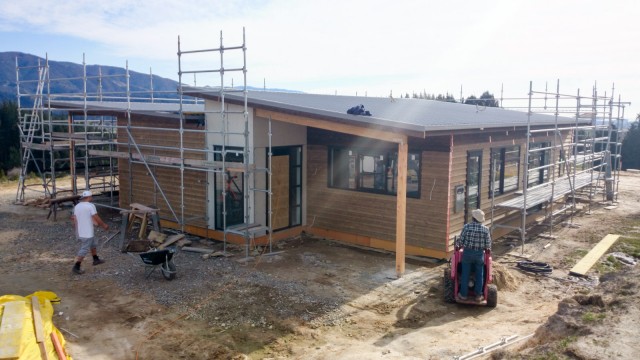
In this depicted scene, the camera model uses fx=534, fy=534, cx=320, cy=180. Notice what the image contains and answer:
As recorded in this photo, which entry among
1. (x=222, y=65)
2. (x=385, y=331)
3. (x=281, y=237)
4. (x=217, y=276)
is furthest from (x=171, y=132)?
(x=385, y=331)

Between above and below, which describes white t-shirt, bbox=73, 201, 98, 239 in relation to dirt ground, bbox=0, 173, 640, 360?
above

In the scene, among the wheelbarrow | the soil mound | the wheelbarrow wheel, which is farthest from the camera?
the wheelbarrow wheel

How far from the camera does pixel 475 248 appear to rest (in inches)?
340

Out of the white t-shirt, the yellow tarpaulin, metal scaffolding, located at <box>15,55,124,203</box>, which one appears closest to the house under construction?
metal scaffolding, located at <box>15,55,124,203</box>

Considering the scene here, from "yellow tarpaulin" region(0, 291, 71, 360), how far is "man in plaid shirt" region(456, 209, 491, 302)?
19.6 feet

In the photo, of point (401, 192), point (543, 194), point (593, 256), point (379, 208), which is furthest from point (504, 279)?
point (543, 194)

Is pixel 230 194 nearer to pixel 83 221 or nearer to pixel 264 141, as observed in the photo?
pixel 264 141

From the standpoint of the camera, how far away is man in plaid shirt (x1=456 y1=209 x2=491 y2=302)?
8617mm

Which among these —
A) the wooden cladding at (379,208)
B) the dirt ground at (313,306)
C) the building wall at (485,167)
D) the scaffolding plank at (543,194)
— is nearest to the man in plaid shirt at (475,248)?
the dirt ground at (313,306)

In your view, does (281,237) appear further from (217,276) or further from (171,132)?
(171,132)

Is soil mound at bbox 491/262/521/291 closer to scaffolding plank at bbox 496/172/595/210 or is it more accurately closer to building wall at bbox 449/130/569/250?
building wall at bbox 449/130/569/250

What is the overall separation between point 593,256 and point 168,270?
904cm

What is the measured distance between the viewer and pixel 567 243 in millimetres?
13367

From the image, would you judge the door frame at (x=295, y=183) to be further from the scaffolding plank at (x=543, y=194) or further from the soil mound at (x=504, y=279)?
the soil mound at (x=504, y=279)
